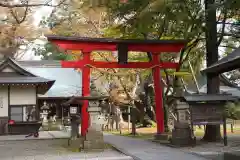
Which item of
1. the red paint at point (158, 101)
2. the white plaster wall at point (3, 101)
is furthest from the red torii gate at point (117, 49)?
the white plaster wall at point (3, 101)

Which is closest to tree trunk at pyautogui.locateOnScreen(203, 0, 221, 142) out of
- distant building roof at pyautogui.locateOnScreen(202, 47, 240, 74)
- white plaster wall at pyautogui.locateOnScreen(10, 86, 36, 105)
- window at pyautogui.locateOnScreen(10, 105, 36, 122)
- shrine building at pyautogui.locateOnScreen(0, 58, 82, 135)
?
distant building roof at pyautogui.locateOnScreen(202, 47, 240, 74)

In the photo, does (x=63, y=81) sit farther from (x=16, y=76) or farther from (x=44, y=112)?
(x=16, y=76)

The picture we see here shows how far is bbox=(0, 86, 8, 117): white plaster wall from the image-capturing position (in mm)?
23489

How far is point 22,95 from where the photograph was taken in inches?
952

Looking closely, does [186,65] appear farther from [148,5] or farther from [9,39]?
[9,39]

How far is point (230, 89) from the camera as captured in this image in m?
34.1

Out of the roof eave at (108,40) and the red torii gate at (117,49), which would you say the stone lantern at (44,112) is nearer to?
the red torii gate at (117,49)

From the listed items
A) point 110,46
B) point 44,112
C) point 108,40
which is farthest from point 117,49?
point 44,112

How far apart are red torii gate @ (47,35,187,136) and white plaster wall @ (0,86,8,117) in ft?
29.3

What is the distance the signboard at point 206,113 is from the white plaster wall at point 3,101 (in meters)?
14.1

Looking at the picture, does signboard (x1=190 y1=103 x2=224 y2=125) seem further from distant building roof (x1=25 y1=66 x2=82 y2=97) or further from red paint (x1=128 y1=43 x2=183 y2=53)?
distant building roof (x1=25 y1=66 x2=82 y2=97)

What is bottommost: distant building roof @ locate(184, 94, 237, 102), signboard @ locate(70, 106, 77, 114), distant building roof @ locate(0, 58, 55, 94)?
signboard @ locate(70, 106, 77, 114)

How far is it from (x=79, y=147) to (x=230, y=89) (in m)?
23.0

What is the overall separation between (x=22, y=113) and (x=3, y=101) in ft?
4.88
